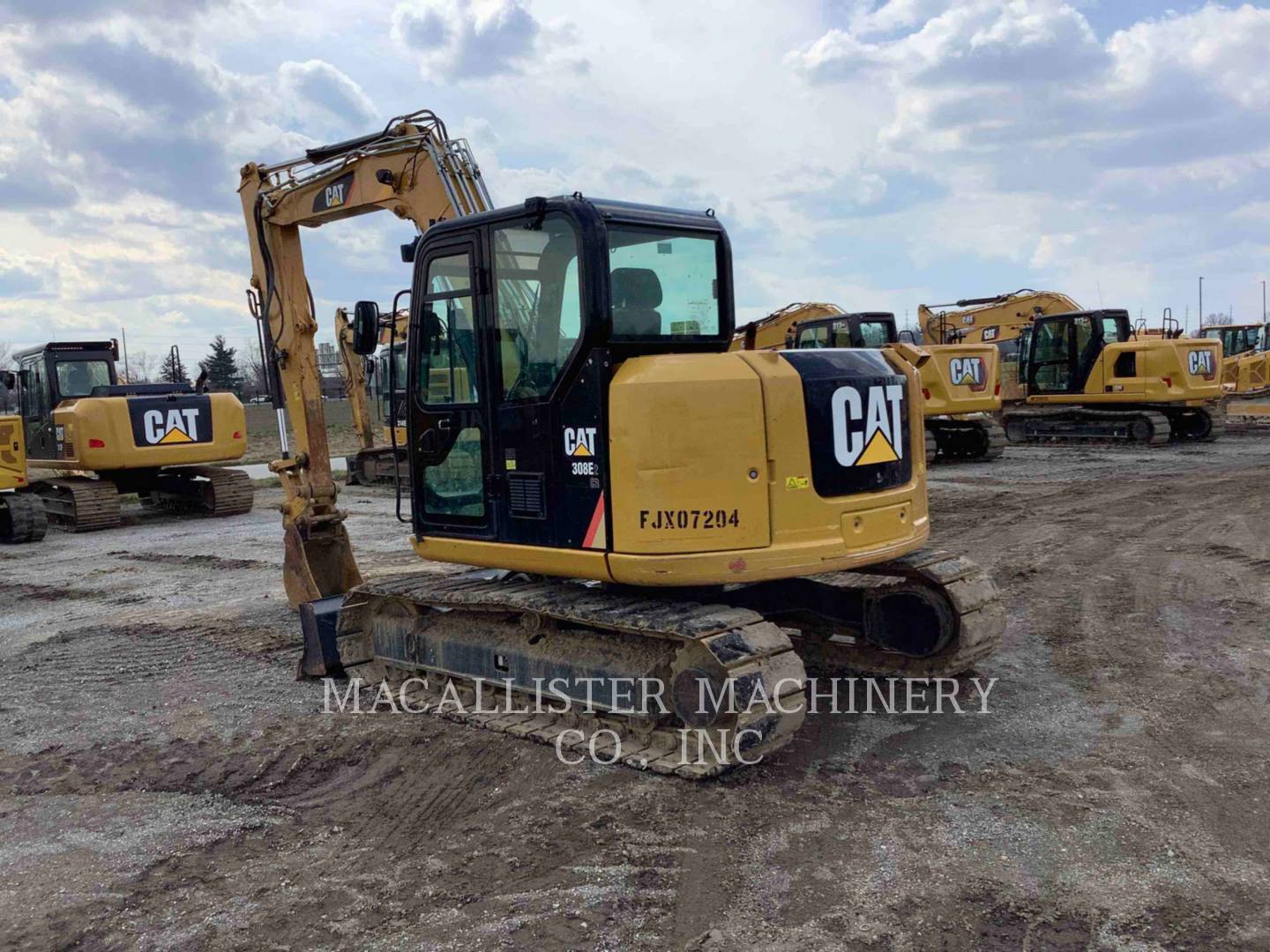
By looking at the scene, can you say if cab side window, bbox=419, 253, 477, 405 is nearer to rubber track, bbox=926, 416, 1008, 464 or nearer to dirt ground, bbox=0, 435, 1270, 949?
dirt ground, bbox=0, 435, 1270, 949

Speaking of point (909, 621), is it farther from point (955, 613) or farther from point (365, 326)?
point (365, 326)

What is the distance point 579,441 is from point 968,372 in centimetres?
1595

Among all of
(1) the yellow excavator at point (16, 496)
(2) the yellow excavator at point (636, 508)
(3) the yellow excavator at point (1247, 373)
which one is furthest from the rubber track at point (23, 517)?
(3) the yellow excavator at point (1247, 373)

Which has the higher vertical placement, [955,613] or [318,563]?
[318,563]

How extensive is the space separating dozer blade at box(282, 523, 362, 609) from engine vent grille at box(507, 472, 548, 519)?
2.96 m

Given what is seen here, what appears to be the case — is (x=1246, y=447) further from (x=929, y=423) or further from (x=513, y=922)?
(x=513, y=922)

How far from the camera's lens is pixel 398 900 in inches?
172

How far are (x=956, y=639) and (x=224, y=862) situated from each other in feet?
13.4

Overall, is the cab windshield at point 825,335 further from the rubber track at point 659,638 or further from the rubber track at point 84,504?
the rubber track at point 659,638

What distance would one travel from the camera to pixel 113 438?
16.5 metres

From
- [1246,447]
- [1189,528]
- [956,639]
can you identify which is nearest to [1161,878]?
[956,639]

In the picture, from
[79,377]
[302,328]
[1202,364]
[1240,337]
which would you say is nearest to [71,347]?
[79,377]

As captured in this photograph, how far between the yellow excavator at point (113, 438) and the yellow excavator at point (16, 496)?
3.57 feet

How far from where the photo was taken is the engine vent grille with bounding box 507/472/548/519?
603 cm
